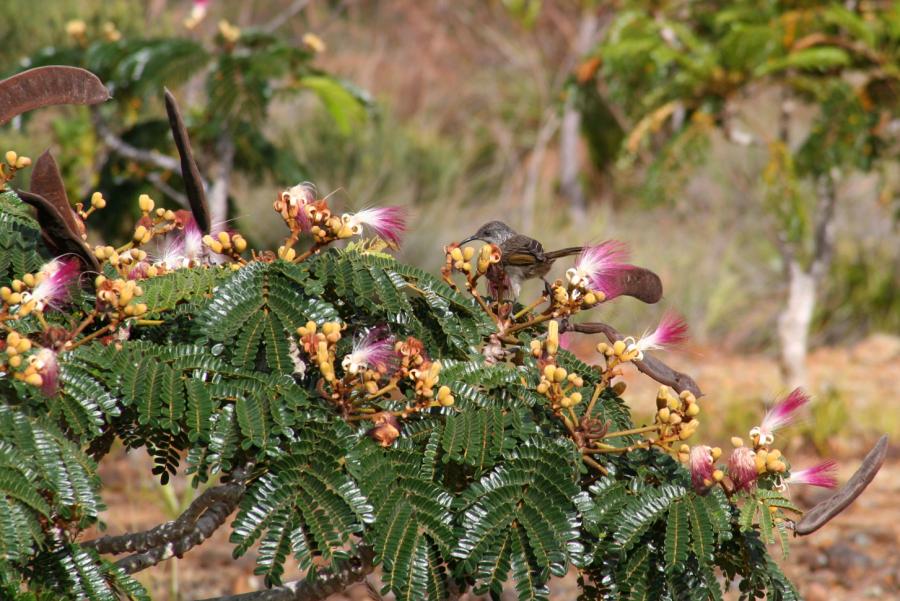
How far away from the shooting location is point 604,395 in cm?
195

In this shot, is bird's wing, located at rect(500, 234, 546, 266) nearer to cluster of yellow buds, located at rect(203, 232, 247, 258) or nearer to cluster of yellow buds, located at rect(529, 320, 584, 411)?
cluster of yellow buds, located at rect(529, 320, 584, 411)

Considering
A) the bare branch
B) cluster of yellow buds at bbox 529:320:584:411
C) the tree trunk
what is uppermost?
the tree trunk

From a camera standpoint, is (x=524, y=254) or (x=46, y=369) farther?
(x=524, y=254)

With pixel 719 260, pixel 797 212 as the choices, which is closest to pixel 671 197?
pixel 797 212

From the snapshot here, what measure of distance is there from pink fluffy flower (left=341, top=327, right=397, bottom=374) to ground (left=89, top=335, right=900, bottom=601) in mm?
694

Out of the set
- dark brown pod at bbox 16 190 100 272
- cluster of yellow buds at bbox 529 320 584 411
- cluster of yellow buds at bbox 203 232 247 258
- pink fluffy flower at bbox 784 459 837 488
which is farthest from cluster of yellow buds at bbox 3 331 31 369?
pink fluffy flower at bbox 784 459 837 488

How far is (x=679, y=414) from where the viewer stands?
1702 mm

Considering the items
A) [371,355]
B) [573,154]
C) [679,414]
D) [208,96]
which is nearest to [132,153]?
[208,96]

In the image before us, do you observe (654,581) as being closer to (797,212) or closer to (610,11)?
(797,212)

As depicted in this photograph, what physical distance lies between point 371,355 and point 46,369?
50 cm

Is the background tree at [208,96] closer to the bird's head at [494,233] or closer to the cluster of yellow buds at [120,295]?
the bird's head at [494,233]

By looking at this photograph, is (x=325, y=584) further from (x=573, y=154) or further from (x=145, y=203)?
(x=573, y=154)

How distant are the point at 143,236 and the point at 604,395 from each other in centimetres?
88

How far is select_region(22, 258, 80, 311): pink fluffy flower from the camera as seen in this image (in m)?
1.58
